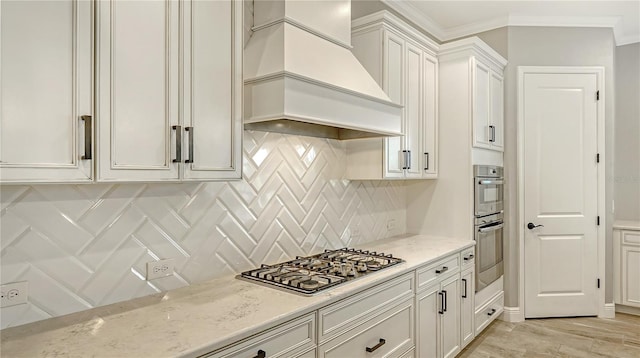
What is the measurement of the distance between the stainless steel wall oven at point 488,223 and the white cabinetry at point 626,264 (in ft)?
4.16

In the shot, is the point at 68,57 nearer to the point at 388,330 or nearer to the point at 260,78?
the point at 260,78

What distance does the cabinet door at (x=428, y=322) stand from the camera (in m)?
2.49

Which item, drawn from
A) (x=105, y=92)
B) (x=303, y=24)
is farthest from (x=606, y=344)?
(x=105, y=92)

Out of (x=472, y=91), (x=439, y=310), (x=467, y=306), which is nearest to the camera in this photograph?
(x=439, y=310)

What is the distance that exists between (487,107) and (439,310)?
1885mm

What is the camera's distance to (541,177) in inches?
155

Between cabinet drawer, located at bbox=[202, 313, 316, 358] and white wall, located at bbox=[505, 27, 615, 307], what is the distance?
9.65ft

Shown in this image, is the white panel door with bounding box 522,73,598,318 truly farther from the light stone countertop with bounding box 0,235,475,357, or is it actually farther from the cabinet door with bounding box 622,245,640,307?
the light stone countertop with bounding box 0,235,475,357

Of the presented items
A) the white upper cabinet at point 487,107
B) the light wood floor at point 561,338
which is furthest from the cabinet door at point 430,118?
the light wood floor at point 561,338

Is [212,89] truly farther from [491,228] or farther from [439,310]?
[491,228]

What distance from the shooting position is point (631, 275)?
3.99 m

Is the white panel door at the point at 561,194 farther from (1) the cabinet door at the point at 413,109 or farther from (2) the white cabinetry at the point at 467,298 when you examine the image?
(1) the cabinet door at the point at 413,109

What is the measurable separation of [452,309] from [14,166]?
272 centimetres

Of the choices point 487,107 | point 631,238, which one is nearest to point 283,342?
point 487,107
